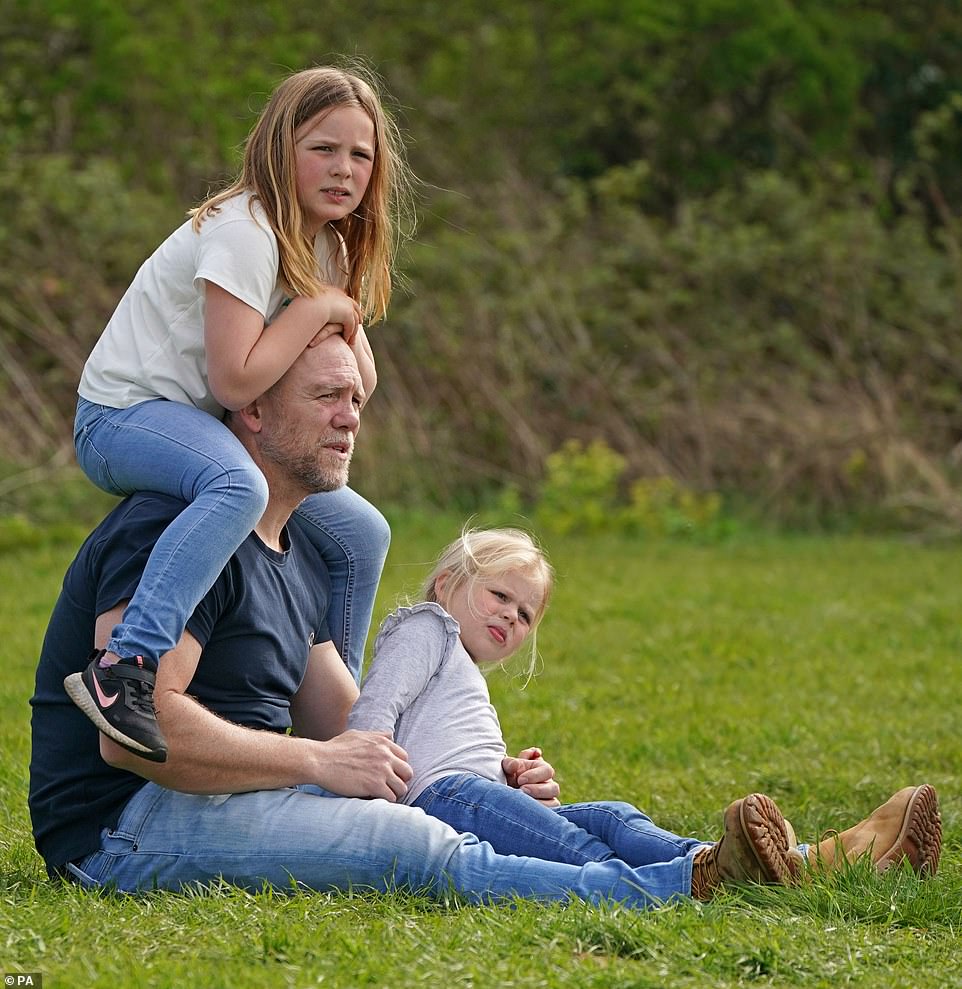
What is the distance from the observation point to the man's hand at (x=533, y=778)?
157 inches

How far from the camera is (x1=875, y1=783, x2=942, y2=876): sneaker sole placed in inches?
152

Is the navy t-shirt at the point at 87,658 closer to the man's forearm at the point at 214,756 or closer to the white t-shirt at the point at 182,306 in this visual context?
the man's forearm at the point at 214,756

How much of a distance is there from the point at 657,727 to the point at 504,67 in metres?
15.9

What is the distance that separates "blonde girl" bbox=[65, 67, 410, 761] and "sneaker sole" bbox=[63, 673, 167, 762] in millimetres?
114

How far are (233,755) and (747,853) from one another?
117cm

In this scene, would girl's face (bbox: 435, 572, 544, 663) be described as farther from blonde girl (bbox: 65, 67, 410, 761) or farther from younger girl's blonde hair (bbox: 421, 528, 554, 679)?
blonde girl (bbox: 65, 67, 410, 761)

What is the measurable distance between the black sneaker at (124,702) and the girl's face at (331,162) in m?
1.34

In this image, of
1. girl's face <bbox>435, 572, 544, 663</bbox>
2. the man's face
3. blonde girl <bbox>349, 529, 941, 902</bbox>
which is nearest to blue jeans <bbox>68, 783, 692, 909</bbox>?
blonde girl <bbox>349, 529, 941, 902</bbox>

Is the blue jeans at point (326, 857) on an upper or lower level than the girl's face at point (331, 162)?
lower

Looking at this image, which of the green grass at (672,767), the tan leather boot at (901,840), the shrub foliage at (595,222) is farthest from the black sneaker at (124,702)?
the shrub foliage at (595,222)

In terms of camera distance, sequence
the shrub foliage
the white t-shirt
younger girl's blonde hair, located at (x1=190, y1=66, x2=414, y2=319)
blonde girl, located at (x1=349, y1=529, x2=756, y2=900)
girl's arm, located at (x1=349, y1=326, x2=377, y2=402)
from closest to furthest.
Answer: blonde girl, located at (x1=349, y1=529, x2=756, y2=900), the white t-shirt, younger girl's blonde hair, located at (x1=190, y1=66, x2=414, y2=319), girl's arm, located at (x1=349, y1=326, x2=377, y2=402), the shrub foliage

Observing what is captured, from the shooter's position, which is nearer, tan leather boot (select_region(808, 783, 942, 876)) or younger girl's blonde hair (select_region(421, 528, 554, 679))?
tan leather boot (select_region(808, 783, 942, 876))

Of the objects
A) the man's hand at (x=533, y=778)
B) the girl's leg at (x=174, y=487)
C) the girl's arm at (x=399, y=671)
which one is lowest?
the man's hand at (x=533, y=778)

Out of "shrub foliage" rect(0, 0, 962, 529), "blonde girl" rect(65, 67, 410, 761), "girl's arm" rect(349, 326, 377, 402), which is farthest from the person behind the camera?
"shrub foliage" rect(0, 0, 962, 529)
